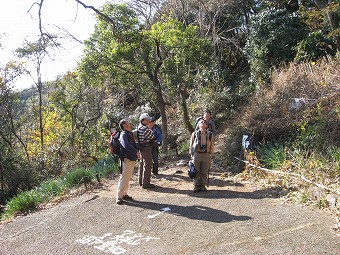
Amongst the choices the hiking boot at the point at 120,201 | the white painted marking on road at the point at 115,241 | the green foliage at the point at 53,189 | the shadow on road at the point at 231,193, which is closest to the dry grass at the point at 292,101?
the shadow on road at the point at 231,193

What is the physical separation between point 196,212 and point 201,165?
1.52 metres

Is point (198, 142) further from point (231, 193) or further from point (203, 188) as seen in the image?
point (231, 193)

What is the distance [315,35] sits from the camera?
1338 cm

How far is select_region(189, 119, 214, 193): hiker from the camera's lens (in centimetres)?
778

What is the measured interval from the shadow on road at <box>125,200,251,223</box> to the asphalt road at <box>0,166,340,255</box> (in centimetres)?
2

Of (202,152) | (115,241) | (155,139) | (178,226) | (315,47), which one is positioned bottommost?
(115,241)

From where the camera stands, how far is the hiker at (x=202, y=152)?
7.78 metres

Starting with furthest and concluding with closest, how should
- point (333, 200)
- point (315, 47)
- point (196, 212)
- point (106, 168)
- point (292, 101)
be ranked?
point (315, 47)
point (106, 168)
point (292, 101)
point (196, 212)
point (333, 200)

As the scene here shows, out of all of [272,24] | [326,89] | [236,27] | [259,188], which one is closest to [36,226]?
[259,188]

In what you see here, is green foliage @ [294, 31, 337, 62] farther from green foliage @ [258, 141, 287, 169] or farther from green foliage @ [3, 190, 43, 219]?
green foliage @ [3, 190, 43, 219]

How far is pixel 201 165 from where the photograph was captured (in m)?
7.88

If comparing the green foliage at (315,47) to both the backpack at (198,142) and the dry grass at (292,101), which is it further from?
the backpack at (198,142)

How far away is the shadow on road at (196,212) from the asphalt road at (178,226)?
0.02 m

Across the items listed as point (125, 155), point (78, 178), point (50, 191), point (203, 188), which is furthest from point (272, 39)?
point (50, 191)
